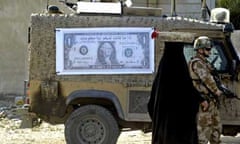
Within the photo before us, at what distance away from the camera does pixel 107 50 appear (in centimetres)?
1023

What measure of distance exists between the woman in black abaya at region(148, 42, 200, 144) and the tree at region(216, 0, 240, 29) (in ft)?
68.4

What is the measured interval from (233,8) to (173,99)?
21.5 meters

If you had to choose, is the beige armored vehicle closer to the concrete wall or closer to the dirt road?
the dirt road

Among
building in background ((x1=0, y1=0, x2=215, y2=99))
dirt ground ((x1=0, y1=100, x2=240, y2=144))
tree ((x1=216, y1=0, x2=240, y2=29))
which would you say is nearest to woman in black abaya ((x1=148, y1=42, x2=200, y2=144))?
dirt ground ((x1=0, y1=100, x2=240, y2=144))

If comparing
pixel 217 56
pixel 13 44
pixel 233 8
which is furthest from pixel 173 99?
pixel 233 8

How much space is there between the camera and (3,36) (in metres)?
21.3

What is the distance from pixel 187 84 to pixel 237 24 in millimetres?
20943

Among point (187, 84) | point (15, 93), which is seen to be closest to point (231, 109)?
point (187, 84)

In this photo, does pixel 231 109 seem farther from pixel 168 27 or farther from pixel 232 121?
pixel 168 27

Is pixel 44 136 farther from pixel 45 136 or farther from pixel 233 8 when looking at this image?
pixel 233 8

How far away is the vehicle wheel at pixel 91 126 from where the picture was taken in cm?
1033

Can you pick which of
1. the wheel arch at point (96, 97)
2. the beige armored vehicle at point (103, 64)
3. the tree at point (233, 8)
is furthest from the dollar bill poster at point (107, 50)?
the tree at point (233, 8)

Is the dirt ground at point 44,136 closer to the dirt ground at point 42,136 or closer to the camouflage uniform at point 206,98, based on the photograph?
the dirt ground at point 42,136

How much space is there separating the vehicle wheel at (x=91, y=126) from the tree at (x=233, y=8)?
1761cm
